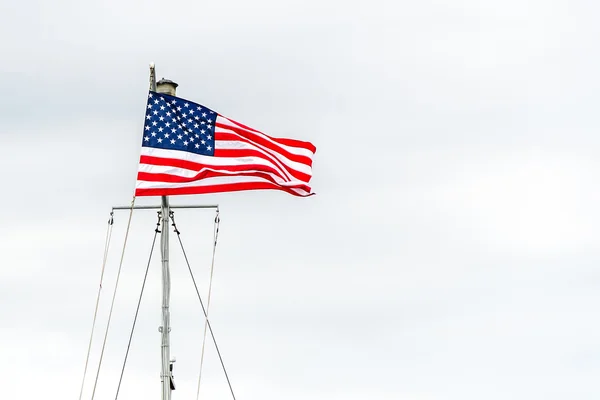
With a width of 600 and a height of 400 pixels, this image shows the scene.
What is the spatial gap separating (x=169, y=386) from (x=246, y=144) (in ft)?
21.3

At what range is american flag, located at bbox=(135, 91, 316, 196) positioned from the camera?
3141 centimetres

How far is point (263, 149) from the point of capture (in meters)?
33.5

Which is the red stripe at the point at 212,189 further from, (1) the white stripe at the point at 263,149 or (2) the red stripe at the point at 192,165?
(1) the white stripe at the point at 263,149

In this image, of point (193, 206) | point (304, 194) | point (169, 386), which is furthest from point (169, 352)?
point (304, 194)

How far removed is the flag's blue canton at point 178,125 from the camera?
104 ft

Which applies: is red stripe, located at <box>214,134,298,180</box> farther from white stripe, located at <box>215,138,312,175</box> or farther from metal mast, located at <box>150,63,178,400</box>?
metal mast, located at <box>150,63,178,400</box>

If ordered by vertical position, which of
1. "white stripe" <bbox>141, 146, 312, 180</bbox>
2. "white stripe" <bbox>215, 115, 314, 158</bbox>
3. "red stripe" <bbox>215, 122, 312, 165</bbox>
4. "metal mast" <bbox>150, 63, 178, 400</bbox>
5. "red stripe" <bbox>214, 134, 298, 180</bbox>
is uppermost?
"white stripe" <bbox>215, 115, 314, 158</bbox>

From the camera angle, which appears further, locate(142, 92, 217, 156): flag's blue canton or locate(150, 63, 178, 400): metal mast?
locate(142, 92, 217, 156): flag's blue canton

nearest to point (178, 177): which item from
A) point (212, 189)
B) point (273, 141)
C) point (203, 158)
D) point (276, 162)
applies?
point (212, 189)

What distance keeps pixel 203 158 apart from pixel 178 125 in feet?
3.28

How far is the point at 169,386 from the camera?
30.4 m

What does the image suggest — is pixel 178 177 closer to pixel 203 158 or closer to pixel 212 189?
pixel 212 189

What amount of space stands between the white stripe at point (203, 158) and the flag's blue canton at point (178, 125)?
0.39 feet

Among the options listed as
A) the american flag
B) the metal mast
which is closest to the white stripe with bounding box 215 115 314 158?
the american flag
